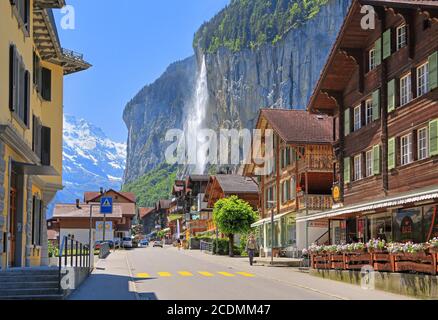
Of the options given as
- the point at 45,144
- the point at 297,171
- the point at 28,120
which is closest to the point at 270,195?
the point at 297,171

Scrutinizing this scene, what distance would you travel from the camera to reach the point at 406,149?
26844 millimetres

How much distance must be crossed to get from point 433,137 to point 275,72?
103 meters

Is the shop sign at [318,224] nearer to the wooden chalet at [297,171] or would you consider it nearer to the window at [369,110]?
the wooden chalet at [297,171]

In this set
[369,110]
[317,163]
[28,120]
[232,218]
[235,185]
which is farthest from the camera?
[235,185]

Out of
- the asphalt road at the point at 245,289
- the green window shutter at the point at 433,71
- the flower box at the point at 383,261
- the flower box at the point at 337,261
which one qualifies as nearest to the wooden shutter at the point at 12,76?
the asphalt road at the point at 245,289

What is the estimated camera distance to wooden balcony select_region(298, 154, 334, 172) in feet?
147

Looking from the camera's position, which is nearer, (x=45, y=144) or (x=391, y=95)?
(x=391, y=95)

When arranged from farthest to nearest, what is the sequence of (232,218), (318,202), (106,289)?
(232,218) → (318,202) → (106,289)

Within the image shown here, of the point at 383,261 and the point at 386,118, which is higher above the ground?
the point at 386,118

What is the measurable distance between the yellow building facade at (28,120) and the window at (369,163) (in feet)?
43.0

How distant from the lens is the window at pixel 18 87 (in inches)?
797

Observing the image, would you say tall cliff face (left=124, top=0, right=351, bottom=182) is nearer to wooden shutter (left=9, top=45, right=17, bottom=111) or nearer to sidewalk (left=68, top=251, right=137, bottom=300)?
sidewalk (left=68, top=251, right=137, bottom=300)

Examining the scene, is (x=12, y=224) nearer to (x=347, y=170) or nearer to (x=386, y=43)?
(x=386, y=43)

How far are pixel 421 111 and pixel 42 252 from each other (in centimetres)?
1587
